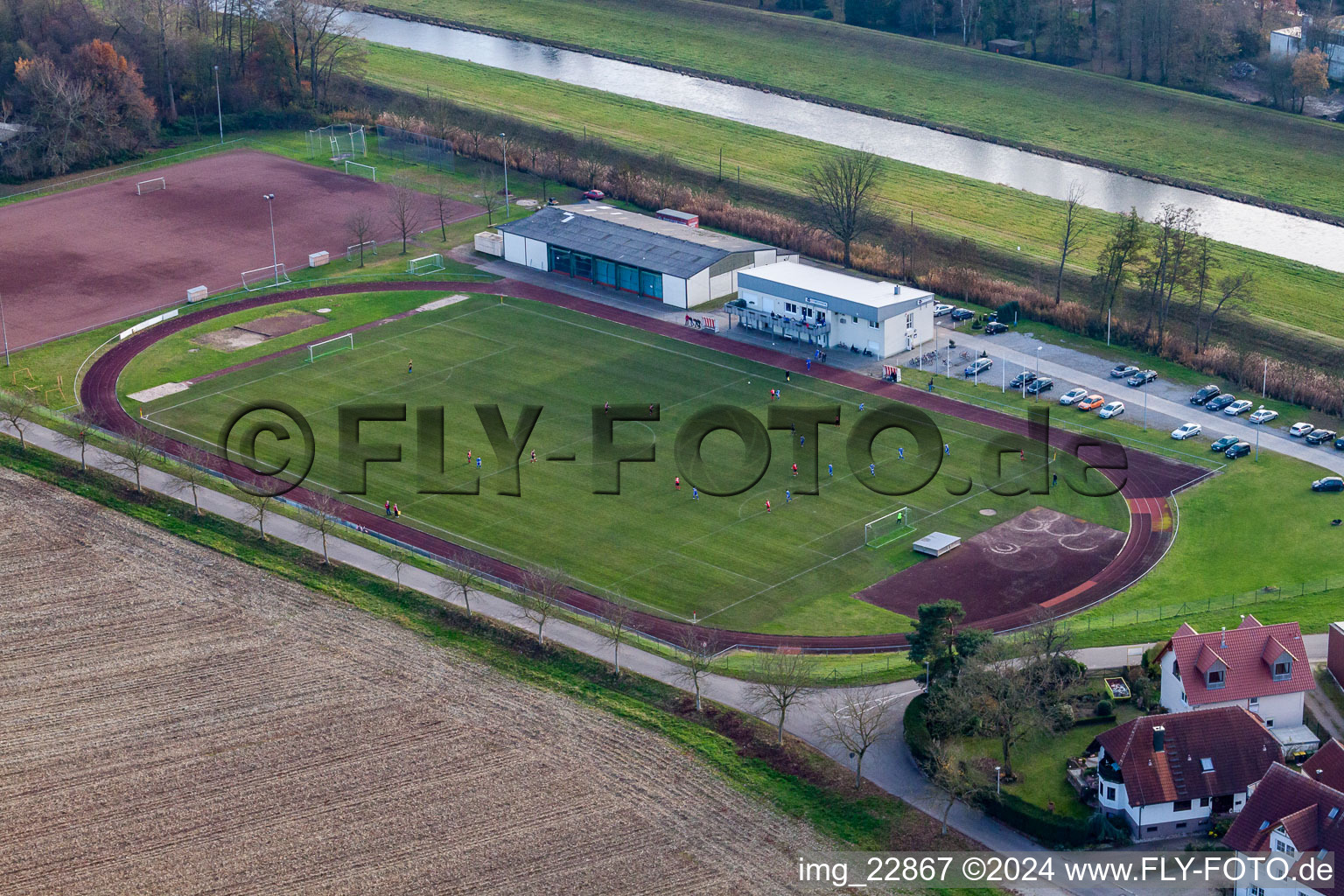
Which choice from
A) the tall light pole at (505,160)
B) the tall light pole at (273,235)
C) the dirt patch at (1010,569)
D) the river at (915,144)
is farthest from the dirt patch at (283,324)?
the river at (915,144)

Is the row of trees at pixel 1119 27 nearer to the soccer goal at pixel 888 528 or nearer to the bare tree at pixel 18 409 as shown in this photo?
the soccer goal at pixel 888 528

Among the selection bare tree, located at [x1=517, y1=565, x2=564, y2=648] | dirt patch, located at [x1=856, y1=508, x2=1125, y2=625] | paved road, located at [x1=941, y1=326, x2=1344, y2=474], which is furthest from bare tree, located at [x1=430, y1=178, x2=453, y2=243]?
dirt patch, located at [x1=856, y1=508, x2=1125, y2=625]

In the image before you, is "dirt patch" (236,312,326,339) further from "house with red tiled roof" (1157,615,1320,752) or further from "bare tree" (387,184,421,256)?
"house with red tiled roof" (1157,615,1320,752)

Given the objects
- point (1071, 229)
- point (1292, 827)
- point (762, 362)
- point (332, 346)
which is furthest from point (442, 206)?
point (1292, 827)

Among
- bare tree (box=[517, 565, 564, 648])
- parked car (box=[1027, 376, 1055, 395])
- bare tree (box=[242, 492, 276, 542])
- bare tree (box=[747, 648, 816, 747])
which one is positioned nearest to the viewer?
bare tree (box=[747, 648, 816, 747])

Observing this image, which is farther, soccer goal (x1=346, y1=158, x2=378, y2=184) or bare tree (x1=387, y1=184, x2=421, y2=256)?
soccer goal (x1=346, y1=158, x2=378, y2=184)

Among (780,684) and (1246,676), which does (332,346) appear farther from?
(1246,676)

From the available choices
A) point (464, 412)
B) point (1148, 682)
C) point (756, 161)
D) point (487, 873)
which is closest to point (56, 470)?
point (464, 412)
